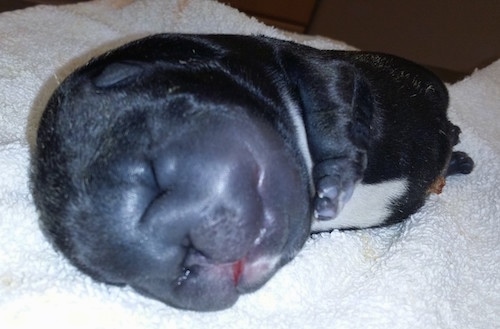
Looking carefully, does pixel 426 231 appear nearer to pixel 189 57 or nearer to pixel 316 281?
pixel 316 281

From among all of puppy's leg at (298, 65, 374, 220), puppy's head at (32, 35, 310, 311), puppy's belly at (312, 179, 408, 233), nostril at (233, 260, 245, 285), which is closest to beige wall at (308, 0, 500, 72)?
puppy's belly at (312, 179, 408, 233)

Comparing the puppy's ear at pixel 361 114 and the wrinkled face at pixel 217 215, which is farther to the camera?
the puppy's ear at pixel 361 114

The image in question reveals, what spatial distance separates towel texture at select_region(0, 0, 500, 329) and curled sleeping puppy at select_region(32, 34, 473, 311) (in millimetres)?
83

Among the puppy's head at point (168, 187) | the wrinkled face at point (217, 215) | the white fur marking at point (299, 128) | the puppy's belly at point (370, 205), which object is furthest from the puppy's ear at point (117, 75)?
the puppy's belly at point (370, 205)

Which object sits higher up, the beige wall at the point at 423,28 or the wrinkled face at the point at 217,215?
the wrinkled face at the point at 217,215

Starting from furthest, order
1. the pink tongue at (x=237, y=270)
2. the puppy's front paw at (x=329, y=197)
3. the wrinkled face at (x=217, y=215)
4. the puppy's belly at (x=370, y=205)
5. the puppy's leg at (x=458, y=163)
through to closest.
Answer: the puppy's leg at (x=458, y=163) < the puppy's belly at (x=370, y=205) < the puppy's front paw at (x=329, y=197) < the pink tongue at (x=237, y=270) < the wrinkled face at (x=217, y=215)

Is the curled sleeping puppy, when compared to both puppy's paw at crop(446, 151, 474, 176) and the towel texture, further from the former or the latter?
puppy's paw at crop(446, 151, 474, 176)

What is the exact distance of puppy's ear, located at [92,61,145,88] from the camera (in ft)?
3.69

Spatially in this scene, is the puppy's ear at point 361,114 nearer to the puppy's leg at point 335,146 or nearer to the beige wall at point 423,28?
the puppy's leg at point 335,146

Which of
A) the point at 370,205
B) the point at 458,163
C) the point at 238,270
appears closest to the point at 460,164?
the point at 458,163

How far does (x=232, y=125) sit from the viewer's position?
40.9 inches

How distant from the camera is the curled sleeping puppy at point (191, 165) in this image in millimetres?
986

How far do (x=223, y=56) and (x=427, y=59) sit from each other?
2278mm

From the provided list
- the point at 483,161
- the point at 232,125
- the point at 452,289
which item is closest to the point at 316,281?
the point at 452,289
